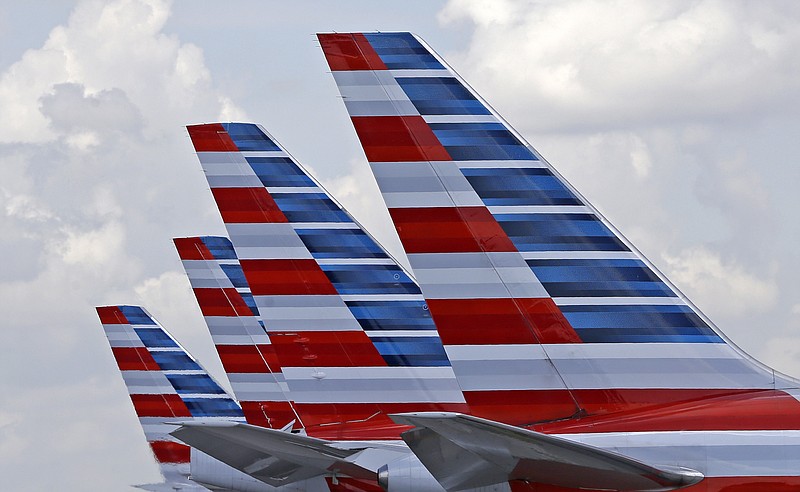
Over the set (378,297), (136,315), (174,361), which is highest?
(136,315)

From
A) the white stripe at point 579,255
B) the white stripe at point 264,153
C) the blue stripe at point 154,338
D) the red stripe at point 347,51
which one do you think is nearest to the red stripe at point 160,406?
the blue stripe at point 154,338

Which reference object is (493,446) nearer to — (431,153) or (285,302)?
(431,153)

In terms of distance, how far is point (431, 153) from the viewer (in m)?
12.3

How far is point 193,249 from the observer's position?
1137 inches

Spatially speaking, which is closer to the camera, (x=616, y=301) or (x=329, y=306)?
(x=616, y=301)

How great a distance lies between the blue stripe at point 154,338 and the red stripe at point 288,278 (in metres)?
15.9

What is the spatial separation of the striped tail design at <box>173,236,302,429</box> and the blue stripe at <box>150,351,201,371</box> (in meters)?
6.20

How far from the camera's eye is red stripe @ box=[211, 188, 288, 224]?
20.5 m

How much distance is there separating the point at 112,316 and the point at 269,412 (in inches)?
453

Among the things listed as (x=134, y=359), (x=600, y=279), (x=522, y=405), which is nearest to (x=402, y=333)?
(x=522, y=405)

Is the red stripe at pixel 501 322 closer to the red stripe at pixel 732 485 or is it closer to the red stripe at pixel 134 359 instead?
the red stripe at pixel 732 485

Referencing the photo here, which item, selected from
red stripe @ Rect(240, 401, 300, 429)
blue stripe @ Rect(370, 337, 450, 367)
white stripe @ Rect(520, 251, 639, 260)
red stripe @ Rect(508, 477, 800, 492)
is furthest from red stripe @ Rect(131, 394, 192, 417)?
red stripe @ Rect(508, 477, 800, 492)

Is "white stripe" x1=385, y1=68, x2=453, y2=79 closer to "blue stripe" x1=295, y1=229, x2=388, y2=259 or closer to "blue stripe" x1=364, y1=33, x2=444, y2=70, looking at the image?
"blue stripe" x1=364, y1=33, x2=444, y2=70

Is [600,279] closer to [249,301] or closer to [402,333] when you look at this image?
[402,333]
